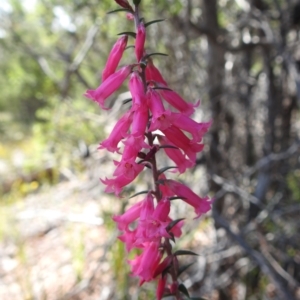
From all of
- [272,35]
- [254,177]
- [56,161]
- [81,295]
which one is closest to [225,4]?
[272,35]

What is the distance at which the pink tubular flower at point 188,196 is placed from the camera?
1.26 meters

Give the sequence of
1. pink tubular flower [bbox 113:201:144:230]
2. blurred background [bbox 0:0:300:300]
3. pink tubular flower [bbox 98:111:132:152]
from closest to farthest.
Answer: pink tubular flower [bbox 98:111:132:152] < pink tubular flower [bbox 113:201:144:230] < blurred background [bbox 0:0:300:300]

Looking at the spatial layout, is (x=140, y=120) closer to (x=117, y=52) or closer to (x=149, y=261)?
(x=117, y=52)

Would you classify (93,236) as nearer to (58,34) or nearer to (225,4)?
(58,34)

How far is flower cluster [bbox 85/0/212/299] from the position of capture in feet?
3.70

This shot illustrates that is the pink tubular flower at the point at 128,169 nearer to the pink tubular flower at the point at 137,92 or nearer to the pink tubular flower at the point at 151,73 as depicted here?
the pink tubular flower at the point at 137,92

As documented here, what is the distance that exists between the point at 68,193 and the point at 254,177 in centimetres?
217

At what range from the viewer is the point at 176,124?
1.20 metres

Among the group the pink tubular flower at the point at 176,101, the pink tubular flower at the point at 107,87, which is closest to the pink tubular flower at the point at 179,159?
the pink tubular flower at the point at 176,101

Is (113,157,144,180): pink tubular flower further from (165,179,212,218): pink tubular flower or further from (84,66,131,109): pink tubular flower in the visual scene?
(84,66,131,109): pink tubular flower

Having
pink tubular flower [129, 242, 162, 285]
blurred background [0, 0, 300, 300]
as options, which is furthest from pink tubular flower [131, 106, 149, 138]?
blurred background [0, 0, 300, 300]

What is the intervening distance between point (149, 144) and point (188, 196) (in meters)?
0.25

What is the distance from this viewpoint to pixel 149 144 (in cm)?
115

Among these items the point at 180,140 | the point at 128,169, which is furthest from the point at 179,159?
the point at 128,169
